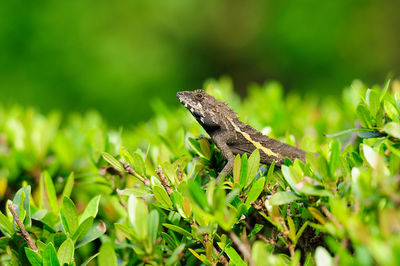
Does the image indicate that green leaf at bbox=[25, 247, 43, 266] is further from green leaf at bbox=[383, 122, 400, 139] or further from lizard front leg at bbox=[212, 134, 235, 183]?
green leaf at bbox=[383, 122, 400, 139]

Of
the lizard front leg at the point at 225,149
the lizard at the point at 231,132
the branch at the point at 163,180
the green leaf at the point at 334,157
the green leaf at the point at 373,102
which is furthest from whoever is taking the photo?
the lizard at the point at 231,132

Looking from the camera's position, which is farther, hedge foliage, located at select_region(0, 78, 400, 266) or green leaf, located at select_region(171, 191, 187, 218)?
green leaf, located at select_region(171, 191, 187, 218)

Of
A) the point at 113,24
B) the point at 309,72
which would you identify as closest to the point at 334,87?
the point at 309,72

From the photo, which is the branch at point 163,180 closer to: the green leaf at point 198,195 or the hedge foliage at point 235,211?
the hedge foliage at point 235,211

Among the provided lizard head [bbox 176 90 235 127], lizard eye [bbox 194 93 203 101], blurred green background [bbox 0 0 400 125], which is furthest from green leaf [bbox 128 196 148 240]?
blurred green background [bbox 0 0 400 125]

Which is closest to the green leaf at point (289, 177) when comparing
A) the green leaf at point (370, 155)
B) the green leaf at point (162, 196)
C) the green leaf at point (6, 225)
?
the green leaf at point (370, 155)

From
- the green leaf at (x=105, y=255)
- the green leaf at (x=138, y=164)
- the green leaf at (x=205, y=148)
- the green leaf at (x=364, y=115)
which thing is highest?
the green leaf at (x=364, y=115)

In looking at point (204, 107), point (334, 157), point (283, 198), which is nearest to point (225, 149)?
point (204, 107)

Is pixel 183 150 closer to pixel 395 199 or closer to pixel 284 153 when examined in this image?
pixel 284 153
